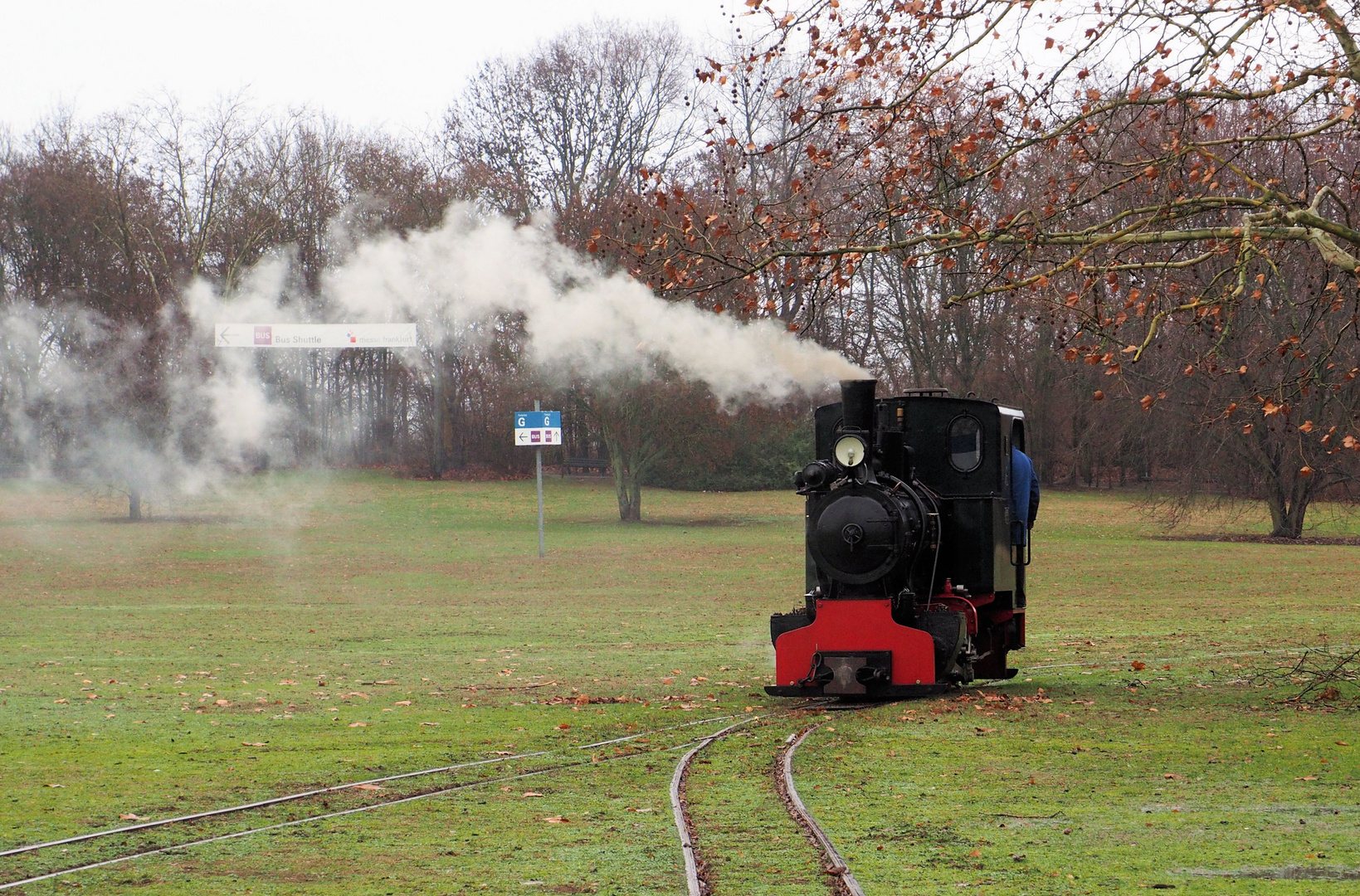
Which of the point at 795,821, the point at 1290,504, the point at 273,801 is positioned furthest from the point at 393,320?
the point at 795,821

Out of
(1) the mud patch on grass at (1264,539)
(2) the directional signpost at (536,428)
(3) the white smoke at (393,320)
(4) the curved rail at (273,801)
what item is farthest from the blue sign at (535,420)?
(4) the curved rail at (273,801)

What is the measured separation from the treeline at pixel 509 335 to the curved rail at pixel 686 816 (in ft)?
Result: 41.8

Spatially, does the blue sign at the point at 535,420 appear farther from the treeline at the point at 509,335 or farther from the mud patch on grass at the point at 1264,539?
the mud patch on grass at the point at 1264,539

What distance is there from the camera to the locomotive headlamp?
1198 cm

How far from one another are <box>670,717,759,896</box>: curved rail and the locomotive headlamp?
8.33ft

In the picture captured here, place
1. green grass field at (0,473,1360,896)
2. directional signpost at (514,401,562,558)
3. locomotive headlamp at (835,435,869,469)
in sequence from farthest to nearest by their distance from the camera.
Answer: directional signpost at (514,401,562,558), locomotive headlamp at (835,435,869,469), green grass field at (0,473,1360,896)

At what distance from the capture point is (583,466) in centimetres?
6369

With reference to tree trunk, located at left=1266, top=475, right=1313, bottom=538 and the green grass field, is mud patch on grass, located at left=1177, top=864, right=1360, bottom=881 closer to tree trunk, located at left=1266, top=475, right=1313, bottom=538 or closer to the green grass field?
the green grass field

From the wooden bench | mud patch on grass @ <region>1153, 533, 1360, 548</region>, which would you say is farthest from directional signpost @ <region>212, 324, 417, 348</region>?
mud patch on grass @ <region>1153, 533, 1360, 548</region>

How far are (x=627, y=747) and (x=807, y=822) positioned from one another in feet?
9.53

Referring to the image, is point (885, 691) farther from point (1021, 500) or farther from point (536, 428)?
point (536, 428)

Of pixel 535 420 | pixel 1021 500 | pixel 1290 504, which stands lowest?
pixel 1290 504

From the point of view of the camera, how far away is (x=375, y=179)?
145 ft

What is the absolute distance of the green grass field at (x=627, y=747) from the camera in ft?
21.0
